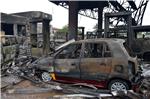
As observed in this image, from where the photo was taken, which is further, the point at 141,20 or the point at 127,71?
the point at 141,20

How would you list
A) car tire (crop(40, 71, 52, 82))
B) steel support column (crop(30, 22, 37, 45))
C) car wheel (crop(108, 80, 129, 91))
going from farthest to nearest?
steel support column (crop(30, 22, 37, 45)), car tire (crop(40, 71, 52, 82)), car wheel (crop(108, 80, 129, 91))

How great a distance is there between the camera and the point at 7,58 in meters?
10.7

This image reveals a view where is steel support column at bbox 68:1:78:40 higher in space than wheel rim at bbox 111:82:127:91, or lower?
higher

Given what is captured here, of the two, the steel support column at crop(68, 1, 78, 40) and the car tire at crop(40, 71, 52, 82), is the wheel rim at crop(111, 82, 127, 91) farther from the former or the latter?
the steel support column at crop(68, 1, 78, 40)

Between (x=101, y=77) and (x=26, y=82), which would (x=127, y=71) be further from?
(x=26, y=82)

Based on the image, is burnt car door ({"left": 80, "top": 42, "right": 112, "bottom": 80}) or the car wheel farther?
burnt car door ({"left": 80, "top": 42, "right": 112, "bottom": 80})

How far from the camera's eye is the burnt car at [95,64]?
670 cm

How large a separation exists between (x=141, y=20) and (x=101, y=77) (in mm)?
22263

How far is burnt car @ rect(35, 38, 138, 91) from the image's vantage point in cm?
670

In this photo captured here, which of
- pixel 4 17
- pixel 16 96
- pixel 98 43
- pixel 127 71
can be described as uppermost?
pixel 4 17

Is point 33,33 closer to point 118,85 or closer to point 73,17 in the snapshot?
point 73,17

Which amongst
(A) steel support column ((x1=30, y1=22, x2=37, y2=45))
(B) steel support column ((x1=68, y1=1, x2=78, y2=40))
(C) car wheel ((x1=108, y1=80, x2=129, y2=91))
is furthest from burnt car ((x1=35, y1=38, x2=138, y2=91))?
(B) steel support column ((x1=68, y1=1, x2=78, y2=40))

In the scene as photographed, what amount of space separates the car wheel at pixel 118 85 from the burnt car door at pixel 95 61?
26cm

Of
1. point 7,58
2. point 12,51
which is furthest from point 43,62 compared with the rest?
point 12,51
